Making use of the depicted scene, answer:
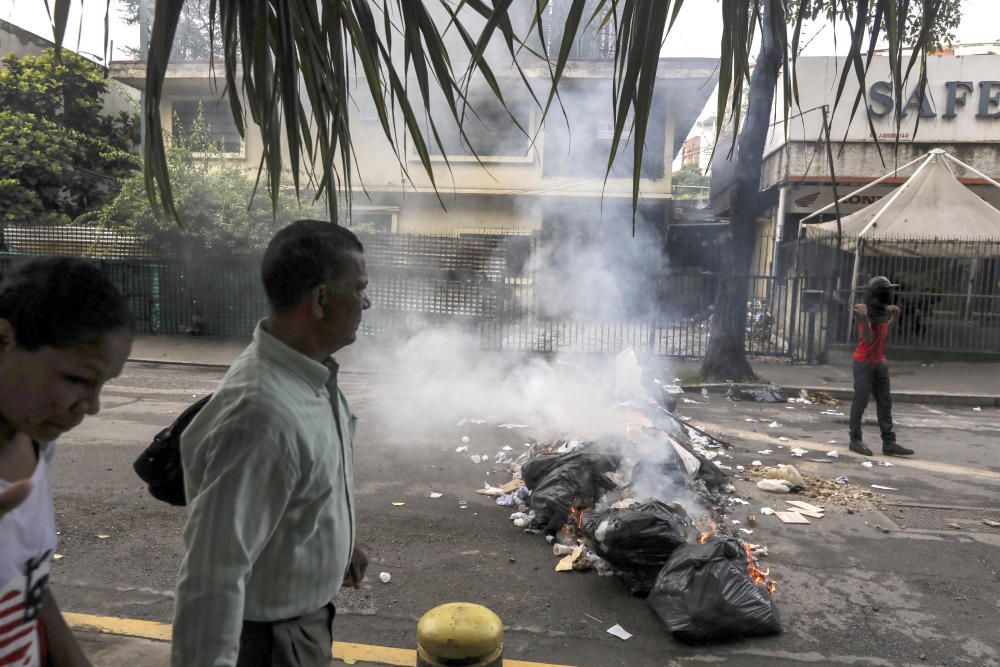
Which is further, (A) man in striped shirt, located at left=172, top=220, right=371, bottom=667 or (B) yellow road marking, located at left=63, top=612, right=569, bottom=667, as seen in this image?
(B) yellow road marking, located at left=63, top=612, right=569, bottom=667

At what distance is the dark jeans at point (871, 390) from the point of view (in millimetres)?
6781

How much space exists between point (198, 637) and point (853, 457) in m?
6.60

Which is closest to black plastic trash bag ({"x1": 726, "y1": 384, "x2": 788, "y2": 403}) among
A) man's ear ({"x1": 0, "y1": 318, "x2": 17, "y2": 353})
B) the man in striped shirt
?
the man in striped shirt

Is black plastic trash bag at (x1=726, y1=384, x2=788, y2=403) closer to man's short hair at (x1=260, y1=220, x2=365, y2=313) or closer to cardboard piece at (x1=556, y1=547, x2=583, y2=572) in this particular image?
cardboard piece at (x1=556, y1=547, x2=583, y2=572)

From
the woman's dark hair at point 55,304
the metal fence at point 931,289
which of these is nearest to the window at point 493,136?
the metal fence at point 931,289

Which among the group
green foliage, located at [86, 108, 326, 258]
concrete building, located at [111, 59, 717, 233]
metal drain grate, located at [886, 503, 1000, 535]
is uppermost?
concrete building, located at [111, 59, 717, 233]

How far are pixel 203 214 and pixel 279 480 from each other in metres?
12.3

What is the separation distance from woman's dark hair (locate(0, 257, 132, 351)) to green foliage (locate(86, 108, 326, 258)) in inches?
456

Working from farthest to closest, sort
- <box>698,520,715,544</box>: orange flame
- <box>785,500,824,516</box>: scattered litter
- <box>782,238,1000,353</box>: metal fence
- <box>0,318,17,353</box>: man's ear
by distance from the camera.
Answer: <box>782,238,1000,353</box>: metal fence < <box>785,500,824,516</box>: scattered litter < <box>698,520,715,544</box>: orange flame < <box>0,318,17,353</box>: man's ear

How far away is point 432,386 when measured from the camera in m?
9.52

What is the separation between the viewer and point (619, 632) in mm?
3324

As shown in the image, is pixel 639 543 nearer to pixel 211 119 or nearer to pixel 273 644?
pixel 273 644

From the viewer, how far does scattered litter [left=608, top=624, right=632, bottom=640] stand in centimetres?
329

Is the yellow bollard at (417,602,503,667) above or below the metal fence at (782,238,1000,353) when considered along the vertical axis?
below
